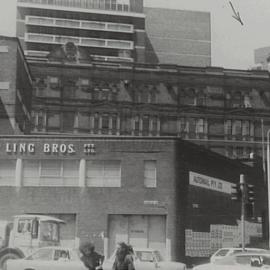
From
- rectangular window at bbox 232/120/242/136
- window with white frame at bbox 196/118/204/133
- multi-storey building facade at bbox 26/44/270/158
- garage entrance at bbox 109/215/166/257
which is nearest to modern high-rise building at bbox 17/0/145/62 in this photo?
multi-storey building facade at bbox 26/44/270/158

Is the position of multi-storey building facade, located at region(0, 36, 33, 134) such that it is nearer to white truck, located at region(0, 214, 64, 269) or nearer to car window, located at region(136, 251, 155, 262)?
white truck, located at region(0, 214, 64, 269)

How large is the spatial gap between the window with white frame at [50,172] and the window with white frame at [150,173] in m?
4.06

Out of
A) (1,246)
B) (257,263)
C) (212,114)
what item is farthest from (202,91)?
(257,263)

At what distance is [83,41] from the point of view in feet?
331

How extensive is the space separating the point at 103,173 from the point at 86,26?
65.3 meters

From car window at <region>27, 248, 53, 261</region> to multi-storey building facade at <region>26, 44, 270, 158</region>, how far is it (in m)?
51.3

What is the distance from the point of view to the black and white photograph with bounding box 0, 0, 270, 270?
30.1 metres

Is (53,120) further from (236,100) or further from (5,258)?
(5,258)

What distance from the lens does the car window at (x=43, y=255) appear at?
897 inches

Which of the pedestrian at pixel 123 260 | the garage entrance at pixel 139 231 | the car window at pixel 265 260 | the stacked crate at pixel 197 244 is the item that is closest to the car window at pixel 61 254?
the car window at pixel 265 260

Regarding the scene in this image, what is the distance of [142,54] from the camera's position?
102 meters

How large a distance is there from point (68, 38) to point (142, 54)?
1150 cm

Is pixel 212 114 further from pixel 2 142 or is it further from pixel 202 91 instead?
pixel 2 142

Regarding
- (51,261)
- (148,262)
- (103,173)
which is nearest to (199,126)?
(103,173)
